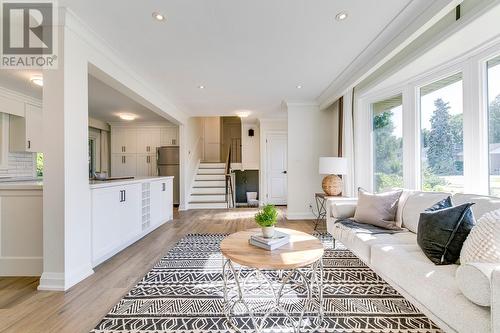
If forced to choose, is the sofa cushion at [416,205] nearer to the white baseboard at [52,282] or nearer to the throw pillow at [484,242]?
the throw pillow at [484,242]

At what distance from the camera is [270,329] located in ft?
5.23

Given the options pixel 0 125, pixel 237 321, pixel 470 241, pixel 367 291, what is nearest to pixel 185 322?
pixel 237 321

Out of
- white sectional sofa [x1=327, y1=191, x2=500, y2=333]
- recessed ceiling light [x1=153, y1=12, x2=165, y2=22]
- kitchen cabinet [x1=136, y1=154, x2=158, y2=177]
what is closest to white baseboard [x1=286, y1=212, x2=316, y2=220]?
white sectional sofa [x1=327, y1=191, x2=500, y2=333]

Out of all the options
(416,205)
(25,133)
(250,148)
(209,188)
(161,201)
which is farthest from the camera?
(250,148)

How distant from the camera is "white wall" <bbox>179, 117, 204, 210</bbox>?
6.11 metres

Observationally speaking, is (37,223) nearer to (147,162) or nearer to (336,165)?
(336,165)

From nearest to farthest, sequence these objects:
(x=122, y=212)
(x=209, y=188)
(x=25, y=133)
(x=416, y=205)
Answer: (x=416, y=205) < (x=122, y=212) < (x=25, y=133) < (x=209, y=188)

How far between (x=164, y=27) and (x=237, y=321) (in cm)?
269

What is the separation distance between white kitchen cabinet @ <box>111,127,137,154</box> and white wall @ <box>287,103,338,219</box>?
480 centimetres

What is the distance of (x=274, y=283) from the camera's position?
2201 mm

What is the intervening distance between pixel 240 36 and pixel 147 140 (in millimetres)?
5442

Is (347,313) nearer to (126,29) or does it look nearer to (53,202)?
(53,202)

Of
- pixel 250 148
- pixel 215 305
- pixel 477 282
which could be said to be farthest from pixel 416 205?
pixel 250 148

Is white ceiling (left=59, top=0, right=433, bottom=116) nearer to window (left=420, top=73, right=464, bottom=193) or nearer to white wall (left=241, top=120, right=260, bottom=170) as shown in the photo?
window (left=420, top=73, right=464, bottom=193)
